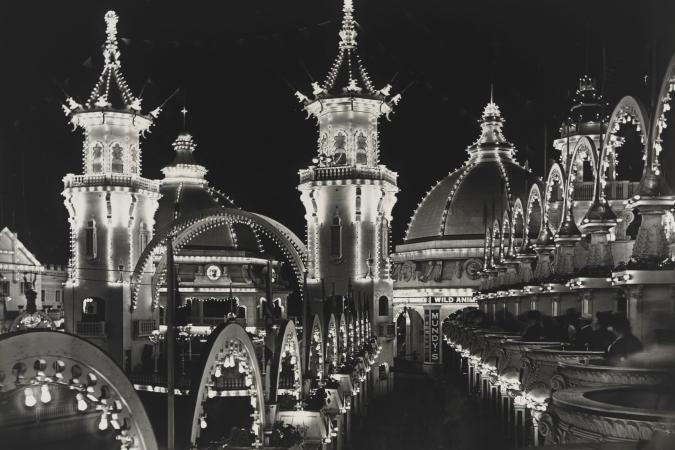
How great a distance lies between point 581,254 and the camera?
29375mm

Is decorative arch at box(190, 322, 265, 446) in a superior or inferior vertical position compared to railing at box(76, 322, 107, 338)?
superior

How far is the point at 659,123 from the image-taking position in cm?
1761

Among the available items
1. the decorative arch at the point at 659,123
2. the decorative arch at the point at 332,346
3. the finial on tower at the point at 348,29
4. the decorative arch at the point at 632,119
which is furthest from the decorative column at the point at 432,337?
the decorative arch at the point at 659,123

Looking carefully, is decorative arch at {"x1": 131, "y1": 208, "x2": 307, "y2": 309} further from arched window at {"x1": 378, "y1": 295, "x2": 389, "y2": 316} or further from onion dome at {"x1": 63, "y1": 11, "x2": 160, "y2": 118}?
onion dome at {"x1": 63, "y1": 11, "x2": 160, "y2": 118}

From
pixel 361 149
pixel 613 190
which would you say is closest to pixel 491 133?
pixel 361 149

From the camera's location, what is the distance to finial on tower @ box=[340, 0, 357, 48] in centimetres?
6122

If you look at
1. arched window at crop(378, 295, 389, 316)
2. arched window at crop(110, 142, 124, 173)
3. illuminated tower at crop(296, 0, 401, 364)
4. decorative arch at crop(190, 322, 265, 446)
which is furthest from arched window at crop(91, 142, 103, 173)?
A: decorative arch at crop(190, 322, 265, 446)

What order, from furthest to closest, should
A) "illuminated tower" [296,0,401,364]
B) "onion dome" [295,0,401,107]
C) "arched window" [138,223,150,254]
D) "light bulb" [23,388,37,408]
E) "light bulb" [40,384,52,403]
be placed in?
"arched window" [138,223,150,254]
"onion dome" [295,0,401,107]
"illuminated tower" [296,0,401,364]
"light bulb" [40,384,52,403]
"light bulb" [23,388,37,408]

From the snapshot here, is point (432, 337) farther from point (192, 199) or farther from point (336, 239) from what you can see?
point (192, 199)

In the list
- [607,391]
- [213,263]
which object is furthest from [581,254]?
[213,263]

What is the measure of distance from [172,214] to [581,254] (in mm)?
53980

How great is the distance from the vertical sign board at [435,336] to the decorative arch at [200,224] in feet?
46.4

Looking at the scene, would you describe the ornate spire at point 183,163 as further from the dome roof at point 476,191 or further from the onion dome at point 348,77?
the onion dome at point 348,77

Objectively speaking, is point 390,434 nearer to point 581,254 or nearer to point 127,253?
point 581,254
